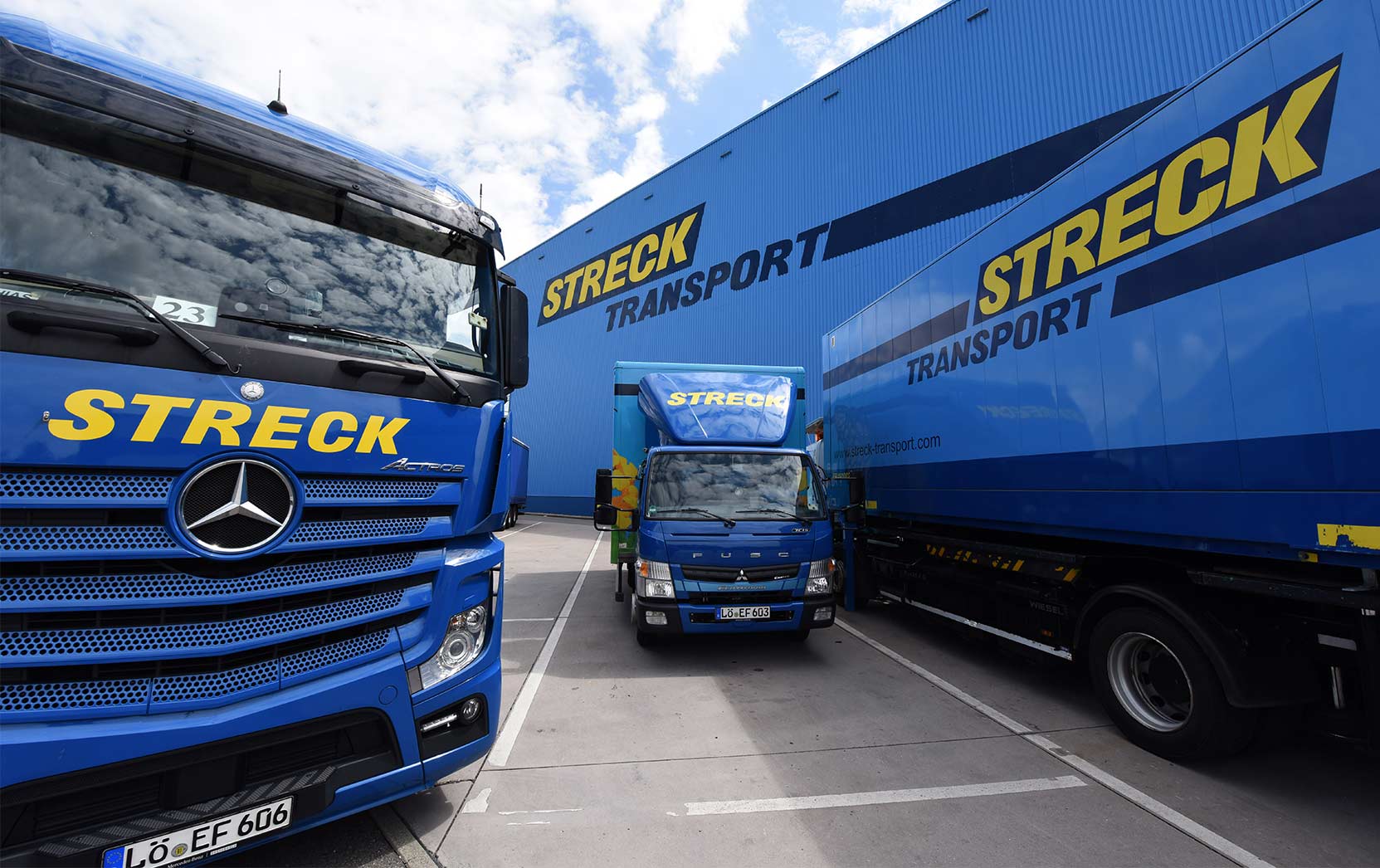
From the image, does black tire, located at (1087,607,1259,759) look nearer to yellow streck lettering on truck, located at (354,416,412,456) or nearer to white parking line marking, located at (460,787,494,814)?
white parking line marking, located at (460,787,494,814)

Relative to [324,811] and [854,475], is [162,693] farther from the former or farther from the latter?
[854,475]

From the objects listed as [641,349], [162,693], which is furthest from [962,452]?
[641,349]

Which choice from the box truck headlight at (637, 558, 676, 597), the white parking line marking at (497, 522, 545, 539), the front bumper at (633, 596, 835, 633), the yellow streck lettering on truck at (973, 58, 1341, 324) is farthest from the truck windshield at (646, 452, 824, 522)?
the white parking line marking at (497, 522, 545, 539)

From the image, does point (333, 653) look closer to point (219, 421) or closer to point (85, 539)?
point (85, 539)

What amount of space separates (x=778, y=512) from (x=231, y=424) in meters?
4.37

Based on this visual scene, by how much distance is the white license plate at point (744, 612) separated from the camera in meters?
5.16

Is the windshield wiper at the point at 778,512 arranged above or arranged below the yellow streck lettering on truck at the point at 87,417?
below

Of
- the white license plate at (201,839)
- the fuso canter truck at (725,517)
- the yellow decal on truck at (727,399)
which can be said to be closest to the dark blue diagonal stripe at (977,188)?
the yellow decal on truck at (727,399)

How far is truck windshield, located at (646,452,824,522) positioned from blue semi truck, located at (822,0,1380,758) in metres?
1.45

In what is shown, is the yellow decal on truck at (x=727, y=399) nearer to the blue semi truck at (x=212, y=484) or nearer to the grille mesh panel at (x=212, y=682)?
the blue semi truck at (x=212, y=484)

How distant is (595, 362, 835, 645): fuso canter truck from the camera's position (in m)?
5.20

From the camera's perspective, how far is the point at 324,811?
6.93ft

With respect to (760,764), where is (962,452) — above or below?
above

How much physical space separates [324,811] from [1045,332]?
4944 mm
